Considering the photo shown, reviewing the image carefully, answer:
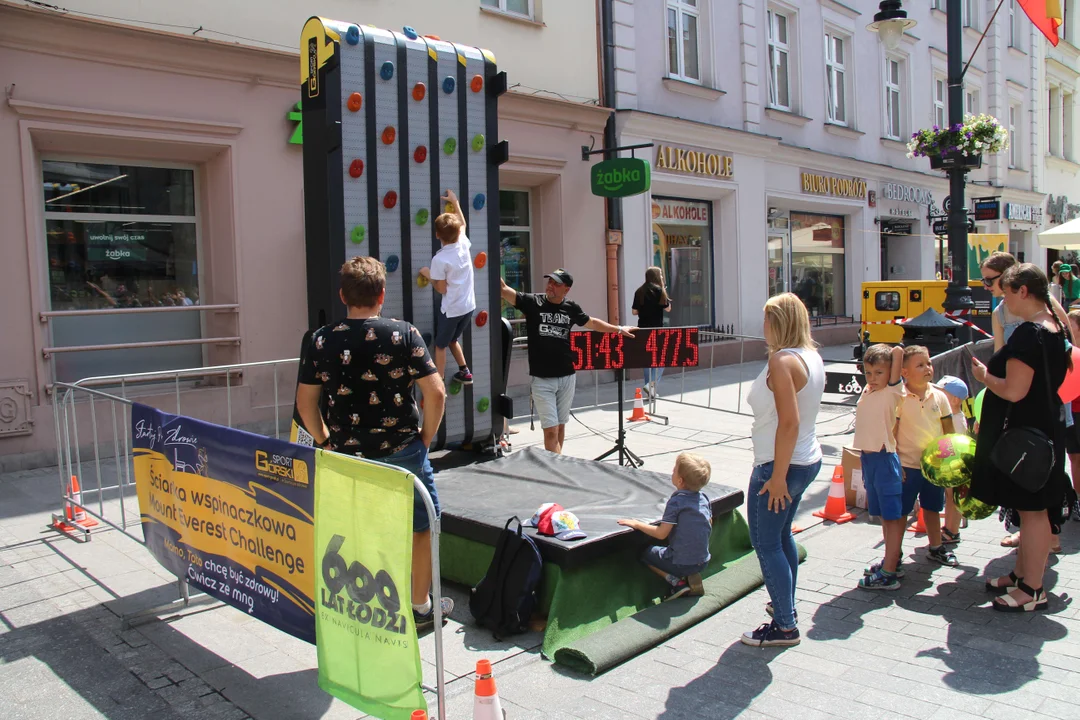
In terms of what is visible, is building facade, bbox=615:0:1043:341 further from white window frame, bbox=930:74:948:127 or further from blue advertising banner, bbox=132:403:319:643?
blue advertising banner, bbox=132:403:319:643

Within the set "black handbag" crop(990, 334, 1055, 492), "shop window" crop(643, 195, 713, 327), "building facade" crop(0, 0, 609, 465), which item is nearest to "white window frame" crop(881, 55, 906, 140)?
"shop window" crop(643, 195, 713, 327)

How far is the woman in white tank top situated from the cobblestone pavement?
32 cm

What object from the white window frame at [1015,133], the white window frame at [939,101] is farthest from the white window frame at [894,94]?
the white window frame at [1015,133]

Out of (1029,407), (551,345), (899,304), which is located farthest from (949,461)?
(899,304)

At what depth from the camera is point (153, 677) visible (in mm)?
3963

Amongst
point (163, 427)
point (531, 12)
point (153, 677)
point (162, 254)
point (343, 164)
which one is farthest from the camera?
point (531, 12)

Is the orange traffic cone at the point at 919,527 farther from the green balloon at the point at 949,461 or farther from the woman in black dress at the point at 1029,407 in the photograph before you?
the woman in black dress at the point at 1029,407

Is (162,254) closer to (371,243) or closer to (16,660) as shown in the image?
(371,243)

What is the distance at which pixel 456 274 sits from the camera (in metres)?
6.80

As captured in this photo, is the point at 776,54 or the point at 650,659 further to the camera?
the point at 776,54

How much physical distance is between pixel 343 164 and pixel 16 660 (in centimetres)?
377

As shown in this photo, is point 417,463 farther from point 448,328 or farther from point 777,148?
point 777,148

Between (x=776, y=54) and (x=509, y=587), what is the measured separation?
52.4 ft

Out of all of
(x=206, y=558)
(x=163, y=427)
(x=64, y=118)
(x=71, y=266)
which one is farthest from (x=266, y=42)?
(x=206, y=558)
